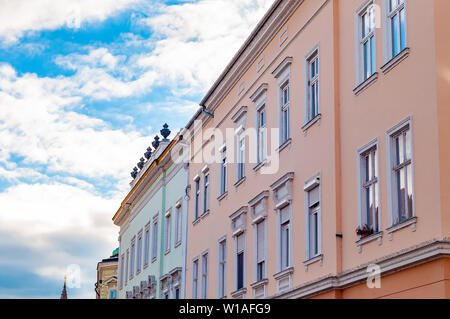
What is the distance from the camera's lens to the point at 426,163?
16.1 metres

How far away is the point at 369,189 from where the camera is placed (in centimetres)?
1866

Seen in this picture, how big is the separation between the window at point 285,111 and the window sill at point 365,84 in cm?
468

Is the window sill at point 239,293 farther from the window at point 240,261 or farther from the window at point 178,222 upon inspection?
the window at point 178,222

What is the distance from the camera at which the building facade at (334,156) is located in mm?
16203

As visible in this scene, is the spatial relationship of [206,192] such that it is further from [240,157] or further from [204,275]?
[240,157]

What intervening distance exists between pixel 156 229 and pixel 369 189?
77.1ft

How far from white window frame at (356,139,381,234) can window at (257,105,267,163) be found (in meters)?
6.73

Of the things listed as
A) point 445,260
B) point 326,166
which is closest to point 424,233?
point 445,260

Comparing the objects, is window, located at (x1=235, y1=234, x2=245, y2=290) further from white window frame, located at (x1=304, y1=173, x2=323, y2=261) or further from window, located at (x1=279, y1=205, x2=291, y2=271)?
white window frame, located at (x1=304, y1=173, x2=323, y2=261)

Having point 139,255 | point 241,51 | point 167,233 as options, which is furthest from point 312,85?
point 139,255

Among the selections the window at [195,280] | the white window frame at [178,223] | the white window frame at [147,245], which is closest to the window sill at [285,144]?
the window at [195,280]

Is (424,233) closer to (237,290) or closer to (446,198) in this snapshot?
(446,198)

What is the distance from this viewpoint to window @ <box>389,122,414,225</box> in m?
16.8

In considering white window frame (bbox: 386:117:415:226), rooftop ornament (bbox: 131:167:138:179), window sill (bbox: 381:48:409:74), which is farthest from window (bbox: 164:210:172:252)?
white window frame (bbox: 386:117:415:226)
